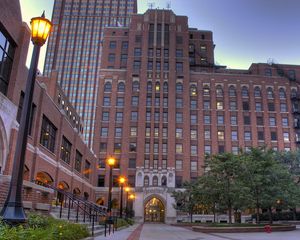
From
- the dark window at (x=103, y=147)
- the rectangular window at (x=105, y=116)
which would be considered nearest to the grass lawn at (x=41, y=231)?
the dark window at (x=103, y=147)

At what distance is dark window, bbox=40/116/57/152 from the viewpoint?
2461 cm

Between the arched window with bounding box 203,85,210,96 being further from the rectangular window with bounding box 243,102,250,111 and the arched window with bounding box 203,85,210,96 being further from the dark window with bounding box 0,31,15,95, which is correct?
the dark window with bounding box 0,31,15,95

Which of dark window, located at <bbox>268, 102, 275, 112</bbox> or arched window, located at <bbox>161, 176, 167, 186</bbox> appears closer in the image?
arched window, located at <bbox>161, 176, 167, 186</bbox>

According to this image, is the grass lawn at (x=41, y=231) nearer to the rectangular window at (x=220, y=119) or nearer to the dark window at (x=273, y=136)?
the rectangular window at (x=220, y=119)

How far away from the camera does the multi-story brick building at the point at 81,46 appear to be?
13938 centimetres

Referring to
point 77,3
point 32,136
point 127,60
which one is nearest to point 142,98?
point 127,60

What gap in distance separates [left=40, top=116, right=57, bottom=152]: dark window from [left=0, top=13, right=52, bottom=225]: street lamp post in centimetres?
1689

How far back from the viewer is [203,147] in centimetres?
6750

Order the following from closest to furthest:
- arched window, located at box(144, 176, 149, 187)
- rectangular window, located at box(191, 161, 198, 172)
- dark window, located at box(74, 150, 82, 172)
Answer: dark window, located at box(74, 150, 82, 172), arched window, located at box(144, 176, 149, 187), rectangular window, located at box(191, 161, 198, 172)

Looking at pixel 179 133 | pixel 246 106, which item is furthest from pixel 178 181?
pixel 246 106

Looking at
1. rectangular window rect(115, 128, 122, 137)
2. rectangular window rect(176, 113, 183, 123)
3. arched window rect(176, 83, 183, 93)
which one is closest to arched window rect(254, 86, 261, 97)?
arched window rect(176, 83, 183, 93)

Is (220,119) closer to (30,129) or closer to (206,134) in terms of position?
(206,134)

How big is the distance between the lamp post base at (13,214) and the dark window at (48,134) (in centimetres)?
1788

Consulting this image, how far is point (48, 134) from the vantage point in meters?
25.9
